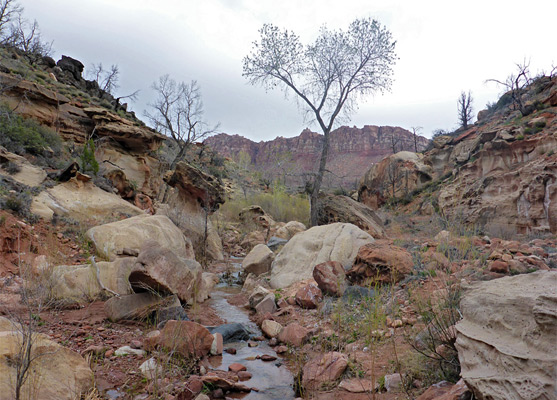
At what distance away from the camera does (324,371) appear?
3010mm

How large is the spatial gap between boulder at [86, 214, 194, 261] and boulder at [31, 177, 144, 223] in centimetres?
142

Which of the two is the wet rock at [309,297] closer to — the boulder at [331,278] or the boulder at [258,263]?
the boulder at [331,278]

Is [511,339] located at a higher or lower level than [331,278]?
higher

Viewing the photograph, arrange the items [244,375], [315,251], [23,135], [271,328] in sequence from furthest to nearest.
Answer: [23,135] < [315,251] < [271,328] < [244,375]

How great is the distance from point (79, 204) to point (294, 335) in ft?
21.4

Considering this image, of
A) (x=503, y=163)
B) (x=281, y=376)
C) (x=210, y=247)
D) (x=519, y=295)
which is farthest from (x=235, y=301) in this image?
(x=503, y=163)

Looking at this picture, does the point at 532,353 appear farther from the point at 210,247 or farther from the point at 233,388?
the point at 210,247

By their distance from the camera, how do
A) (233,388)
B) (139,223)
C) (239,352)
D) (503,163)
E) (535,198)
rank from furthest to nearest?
(503,163) → (535,198) → (139,223) → (239,352) → (233,388)

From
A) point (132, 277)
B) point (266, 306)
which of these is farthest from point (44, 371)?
point (266, 306)

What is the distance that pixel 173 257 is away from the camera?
4.82 m

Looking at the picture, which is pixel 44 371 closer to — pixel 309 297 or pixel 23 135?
pixel 309 297

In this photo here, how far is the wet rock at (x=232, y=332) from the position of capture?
4.30m

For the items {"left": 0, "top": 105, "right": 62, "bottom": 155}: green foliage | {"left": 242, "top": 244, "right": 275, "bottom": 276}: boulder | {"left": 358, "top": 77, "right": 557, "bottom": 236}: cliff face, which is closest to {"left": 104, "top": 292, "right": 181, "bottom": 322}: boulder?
{"left": 242, "top": 244, "right": 275, "bottom": 276}: boulder

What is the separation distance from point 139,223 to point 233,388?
188 inches
